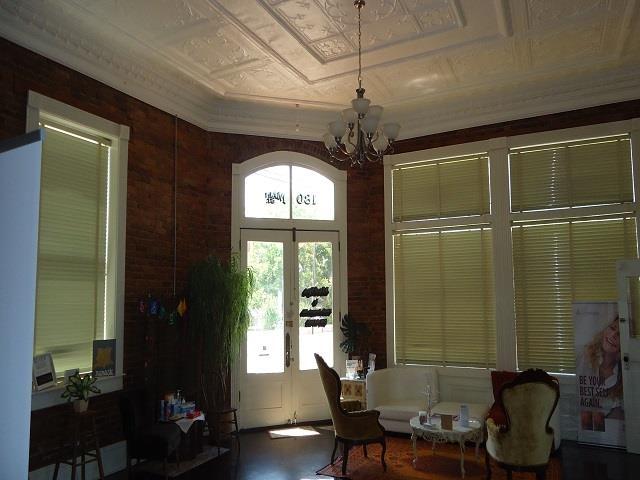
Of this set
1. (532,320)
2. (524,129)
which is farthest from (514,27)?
(532,320)

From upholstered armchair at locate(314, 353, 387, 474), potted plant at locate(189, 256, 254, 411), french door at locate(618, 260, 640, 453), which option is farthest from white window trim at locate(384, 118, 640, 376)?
potted plant at locate(189, 256, 254, 411)

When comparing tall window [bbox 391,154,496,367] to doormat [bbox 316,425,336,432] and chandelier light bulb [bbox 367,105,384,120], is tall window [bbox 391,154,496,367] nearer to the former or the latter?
doormat [bbox 316,425,336,432]

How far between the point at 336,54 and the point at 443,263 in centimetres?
303

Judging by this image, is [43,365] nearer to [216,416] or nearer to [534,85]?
[216,416]

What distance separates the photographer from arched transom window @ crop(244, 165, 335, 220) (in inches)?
275

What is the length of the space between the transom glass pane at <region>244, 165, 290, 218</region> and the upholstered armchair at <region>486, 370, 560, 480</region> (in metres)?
3.80

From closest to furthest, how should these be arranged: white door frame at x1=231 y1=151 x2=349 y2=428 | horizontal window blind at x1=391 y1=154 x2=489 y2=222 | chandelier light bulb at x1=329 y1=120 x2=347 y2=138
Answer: chandelier light bulb at x1=329 y1=120 x2=347 y2=138
horizontal window blind at x1=391 y1=154 x2=489 y2=222
white door frame at x1=231 y1=151 x2=349 y2=428

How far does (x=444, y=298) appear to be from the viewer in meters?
6.76

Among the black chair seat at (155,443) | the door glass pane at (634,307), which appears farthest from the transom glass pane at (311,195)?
the door glass pane at (634,307)

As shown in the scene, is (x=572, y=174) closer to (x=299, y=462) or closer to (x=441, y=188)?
(x=441, y=188)

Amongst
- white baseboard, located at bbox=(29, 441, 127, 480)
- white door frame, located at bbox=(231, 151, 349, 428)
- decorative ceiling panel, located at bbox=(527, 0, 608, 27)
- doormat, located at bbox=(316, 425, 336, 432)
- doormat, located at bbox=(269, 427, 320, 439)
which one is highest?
decorative ceiling panel, located at bbox=(527, 0, 608, 27)

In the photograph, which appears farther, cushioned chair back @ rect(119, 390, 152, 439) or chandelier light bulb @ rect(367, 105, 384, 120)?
cushioned chair back @ rect(119, 390, 152, 439)

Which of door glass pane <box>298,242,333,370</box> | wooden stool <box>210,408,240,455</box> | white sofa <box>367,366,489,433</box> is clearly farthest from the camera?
door glass pane <box>298,242,333,370</box>

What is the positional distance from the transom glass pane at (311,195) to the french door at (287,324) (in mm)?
274
